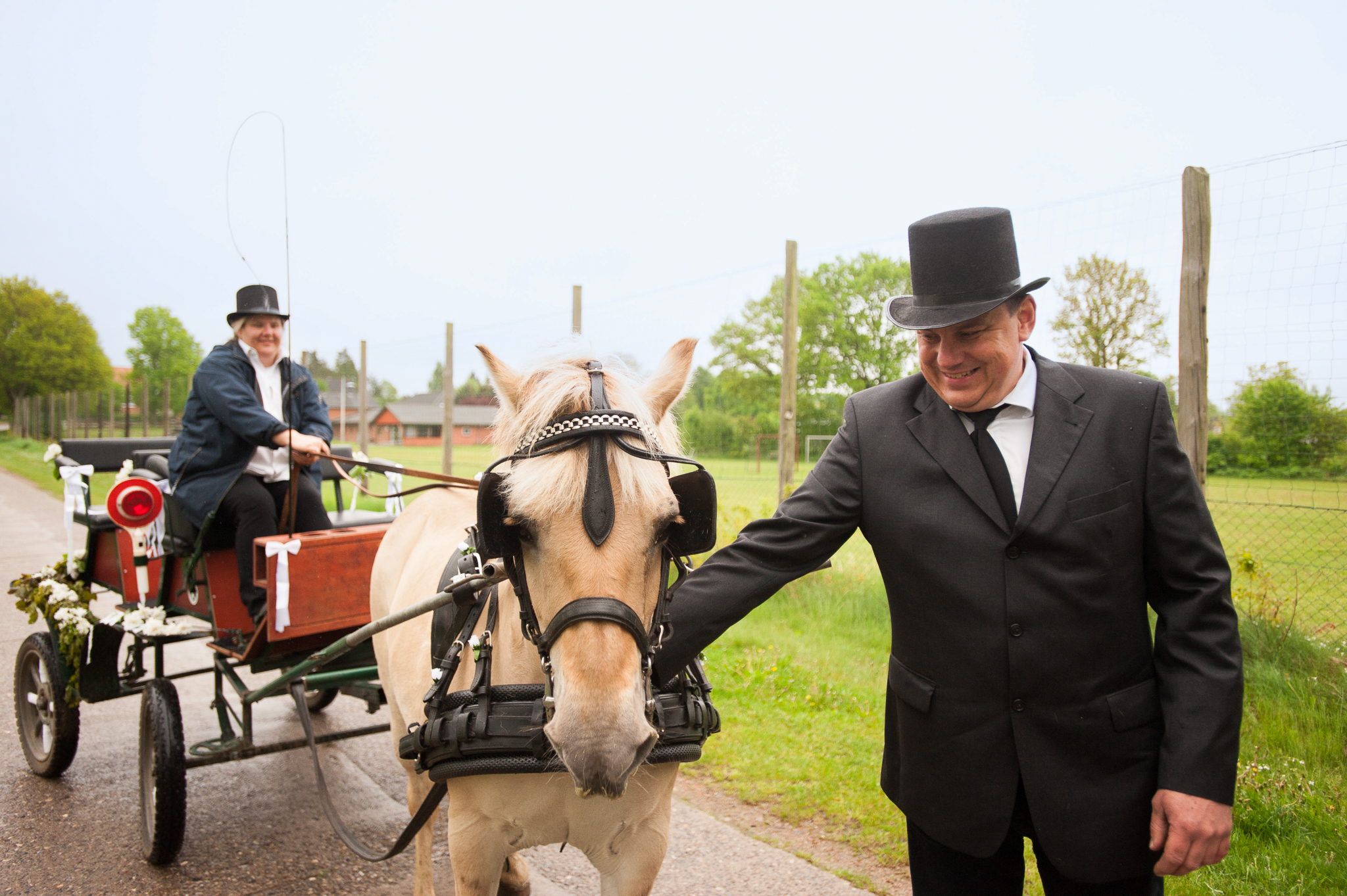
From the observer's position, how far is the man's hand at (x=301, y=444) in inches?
141

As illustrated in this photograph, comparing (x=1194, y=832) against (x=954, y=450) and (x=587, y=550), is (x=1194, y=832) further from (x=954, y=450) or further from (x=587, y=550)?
(x=587, y=550)

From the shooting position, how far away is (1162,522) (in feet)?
5.45

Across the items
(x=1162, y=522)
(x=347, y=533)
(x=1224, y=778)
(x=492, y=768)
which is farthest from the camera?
(x=347, y=533)

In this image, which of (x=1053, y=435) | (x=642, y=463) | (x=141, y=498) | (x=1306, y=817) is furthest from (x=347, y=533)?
(x=1306, y=817)

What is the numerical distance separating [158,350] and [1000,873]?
54025mm

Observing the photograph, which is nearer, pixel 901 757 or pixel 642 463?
pixel 642 463

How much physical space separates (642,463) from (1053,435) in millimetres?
946

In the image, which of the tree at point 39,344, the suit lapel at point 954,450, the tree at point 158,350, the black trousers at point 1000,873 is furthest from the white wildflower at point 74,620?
the tree at point 39,344

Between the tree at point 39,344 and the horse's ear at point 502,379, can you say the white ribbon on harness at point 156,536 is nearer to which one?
the horse's ear at point 502,379

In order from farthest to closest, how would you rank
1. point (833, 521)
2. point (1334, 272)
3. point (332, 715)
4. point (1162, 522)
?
point (332, 715) < point (1334, 272) < point (833, 521) < point (1162, 522)

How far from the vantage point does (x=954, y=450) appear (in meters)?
1.83

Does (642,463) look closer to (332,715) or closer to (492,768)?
(492,768)

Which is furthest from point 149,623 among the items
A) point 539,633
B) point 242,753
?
point 539,633

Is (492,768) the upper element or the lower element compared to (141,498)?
lower
